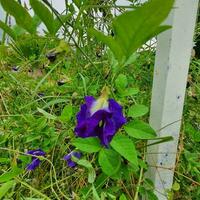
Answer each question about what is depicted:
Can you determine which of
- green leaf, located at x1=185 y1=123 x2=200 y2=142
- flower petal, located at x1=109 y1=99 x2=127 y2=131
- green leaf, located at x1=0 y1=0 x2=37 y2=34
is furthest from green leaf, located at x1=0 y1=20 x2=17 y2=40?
green leaf, located at x1=185 y1=123 x2=200 y2=142

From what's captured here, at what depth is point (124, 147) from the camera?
1.76 ft

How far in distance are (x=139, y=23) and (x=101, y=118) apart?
0.21 meters

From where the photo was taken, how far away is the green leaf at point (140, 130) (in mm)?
572

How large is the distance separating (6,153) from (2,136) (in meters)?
0.05

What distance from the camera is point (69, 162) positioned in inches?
27.0

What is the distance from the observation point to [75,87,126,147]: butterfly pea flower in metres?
0.52

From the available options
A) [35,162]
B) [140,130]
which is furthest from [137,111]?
[35,162]

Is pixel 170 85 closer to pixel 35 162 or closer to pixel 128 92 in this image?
pixel 128 92

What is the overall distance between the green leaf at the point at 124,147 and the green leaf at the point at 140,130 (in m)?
0.03

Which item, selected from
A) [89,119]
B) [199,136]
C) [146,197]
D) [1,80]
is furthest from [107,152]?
[1,80]

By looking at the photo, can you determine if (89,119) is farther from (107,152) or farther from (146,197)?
(146,197)

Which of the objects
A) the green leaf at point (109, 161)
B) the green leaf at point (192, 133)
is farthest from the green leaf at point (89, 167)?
the green leaf at point (192, 133)

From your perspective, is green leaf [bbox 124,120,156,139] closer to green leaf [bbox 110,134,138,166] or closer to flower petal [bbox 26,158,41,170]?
green leaf [bbox 110,134,138,166]

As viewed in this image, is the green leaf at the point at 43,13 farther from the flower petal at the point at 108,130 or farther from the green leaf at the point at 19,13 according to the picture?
the flower petal at the point at 108,130
